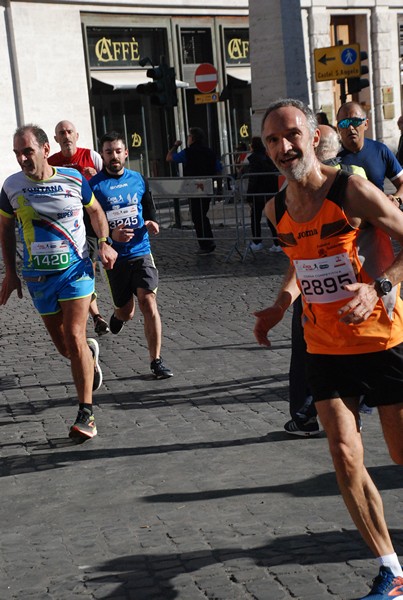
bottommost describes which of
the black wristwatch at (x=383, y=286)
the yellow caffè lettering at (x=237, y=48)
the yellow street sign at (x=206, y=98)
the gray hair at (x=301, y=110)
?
the black wristwatch at (x=383, y=286)

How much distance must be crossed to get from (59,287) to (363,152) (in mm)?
2699

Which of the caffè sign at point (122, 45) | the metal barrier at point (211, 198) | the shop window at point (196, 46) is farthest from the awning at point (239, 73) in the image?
the metal barrier at point (211, 198)

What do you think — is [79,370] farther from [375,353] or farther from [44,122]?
[44,122]

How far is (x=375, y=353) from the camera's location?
432 centimetres

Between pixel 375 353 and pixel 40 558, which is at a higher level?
pixel 375 353

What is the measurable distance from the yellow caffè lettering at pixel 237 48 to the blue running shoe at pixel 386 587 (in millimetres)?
28482

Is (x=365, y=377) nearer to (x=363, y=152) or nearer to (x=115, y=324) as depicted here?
(x=363, y=152)

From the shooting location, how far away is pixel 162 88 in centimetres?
2288

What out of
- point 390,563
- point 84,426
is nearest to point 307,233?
point 390,563

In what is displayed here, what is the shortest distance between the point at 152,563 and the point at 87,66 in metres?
23.9

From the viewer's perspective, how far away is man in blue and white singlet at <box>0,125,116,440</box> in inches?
278

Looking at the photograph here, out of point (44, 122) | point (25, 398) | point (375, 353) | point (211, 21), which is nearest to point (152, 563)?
point (375, 353)

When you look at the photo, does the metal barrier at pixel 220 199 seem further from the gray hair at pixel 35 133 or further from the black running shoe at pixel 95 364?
the gray hair at pixel 35 133

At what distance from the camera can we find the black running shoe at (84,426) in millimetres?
6855
